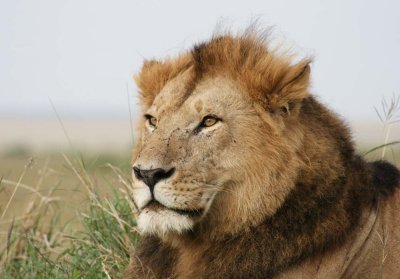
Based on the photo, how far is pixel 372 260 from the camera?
15.7 ft

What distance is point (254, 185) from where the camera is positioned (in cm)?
467

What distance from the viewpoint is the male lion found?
4.57 meters

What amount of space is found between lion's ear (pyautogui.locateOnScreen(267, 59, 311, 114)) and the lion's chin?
0.85m

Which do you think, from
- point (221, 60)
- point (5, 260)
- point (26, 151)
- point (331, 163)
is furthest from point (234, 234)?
point (26, 151)

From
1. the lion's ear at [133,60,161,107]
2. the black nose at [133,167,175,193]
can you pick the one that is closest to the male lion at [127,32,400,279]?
the black nose at [133,167,175,193]

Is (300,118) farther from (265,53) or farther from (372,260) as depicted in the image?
(372,260)

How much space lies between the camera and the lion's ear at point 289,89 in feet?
15.7

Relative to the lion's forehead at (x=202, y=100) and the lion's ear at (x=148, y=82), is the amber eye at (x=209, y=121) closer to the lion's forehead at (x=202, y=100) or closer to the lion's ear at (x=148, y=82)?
the lion's forehead at (x=202, y=100)

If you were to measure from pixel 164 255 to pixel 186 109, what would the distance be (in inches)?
35.3

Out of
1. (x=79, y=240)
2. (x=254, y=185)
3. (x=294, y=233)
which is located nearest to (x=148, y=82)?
(x=254, y=185)

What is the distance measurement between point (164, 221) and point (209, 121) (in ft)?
2.27

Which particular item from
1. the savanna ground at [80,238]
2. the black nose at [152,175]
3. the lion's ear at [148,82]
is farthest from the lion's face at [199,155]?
the savanna ground at [80,238]

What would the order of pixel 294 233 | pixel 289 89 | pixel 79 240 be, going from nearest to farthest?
pixel 294 233 < pixel 289 89 < pixel 79 240

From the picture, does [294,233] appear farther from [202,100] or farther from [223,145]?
[202,100]
